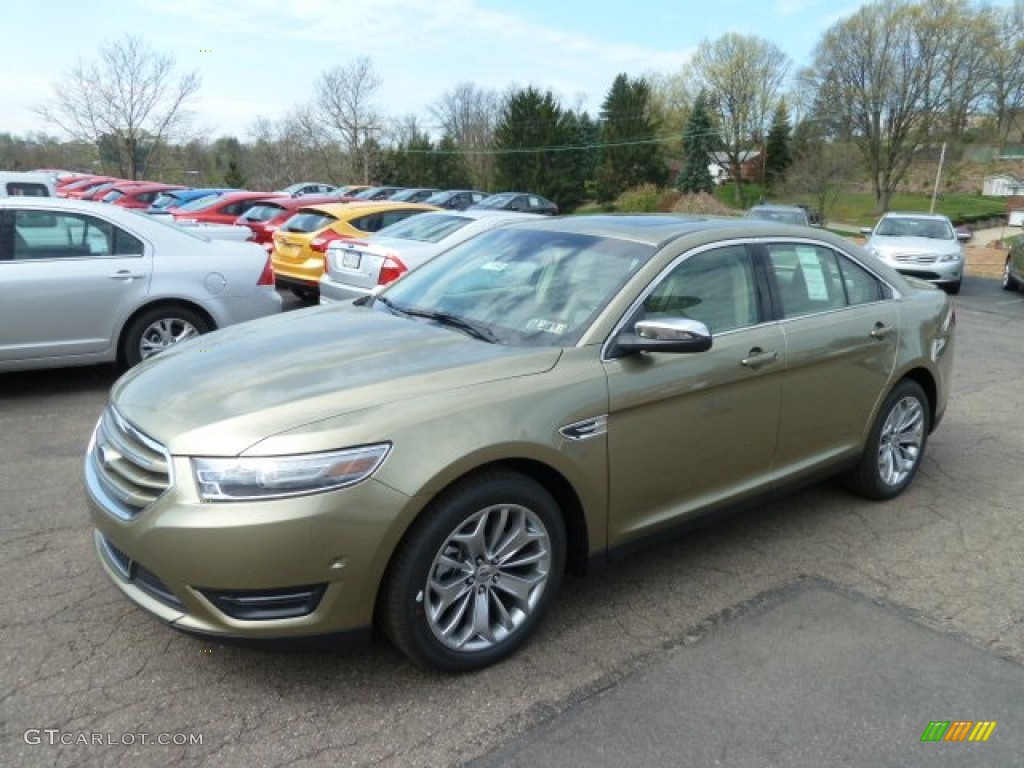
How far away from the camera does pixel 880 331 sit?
167 inches

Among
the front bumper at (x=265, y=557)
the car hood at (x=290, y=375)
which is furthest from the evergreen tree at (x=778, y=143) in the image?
the front bumper at (x=265, y=557)

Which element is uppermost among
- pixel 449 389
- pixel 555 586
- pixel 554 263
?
pixel 554 263

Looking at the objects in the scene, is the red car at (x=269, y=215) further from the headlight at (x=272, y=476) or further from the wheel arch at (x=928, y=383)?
the headlight at (x=272, y=476)

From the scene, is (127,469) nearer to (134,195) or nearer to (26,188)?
(26,188)

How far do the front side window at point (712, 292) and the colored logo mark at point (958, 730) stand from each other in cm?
169

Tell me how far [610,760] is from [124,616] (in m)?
1.97

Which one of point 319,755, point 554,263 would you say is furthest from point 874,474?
point 319,755

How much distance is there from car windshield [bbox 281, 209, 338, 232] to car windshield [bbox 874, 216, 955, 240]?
38.4 feet

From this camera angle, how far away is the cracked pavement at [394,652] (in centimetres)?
251

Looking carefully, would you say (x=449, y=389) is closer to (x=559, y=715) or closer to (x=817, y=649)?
(x=559, y=715)

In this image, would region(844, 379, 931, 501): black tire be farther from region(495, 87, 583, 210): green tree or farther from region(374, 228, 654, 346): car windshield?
region(495, 87, 583, 210): green tree

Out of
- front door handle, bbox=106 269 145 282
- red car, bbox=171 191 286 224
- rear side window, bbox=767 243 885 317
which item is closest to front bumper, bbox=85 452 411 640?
rear side window, bbox=767 243 885 317

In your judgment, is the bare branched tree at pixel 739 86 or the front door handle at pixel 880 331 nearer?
the front door handle at pixel 880 331

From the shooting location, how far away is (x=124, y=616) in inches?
123
